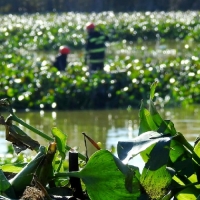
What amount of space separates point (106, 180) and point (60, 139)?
203mm

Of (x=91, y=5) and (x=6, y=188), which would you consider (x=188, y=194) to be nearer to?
(x=6, y=188)

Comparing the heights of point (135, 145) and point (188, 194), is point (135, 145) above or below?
above

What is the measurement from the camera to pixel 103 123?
962cm

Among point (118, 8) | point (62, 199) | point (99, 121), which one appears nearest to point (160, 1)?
point (118, 8)

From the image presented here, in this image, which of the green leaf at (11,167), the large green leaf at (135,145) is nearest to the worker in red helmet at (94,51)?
the green leaf at (11,167)

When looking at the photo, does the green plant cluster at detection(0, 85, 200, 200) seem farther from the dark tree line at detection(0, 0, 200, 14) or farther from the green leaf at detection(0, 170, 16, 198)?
the dark tree line at detection(0, 0, 200, 14)

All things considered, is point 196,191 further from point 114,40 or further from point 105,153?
point 114,40

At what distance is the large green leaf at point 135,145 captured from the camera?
117 centimetres

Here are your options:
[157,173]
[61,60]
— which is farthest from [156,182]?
[61,60]

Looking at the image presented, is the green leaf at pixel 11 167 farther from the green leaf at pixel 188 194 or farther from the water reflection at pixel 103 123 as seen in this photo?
the water reflection at pixel 103 123

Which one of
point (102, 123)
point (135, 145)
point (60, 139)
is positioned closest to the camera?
point (135, 145)

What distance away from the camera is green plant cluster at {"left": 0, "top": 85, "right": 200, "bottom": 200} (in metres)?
1.19

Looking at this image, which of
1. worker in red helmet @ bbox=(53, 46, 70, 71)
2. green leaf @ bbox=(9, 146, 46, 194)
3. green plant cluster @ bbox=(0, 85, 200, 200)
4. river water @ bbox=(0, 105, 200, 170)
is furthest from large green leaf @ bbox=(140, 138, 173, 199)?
worker in red helmet @ bbox=(53, 46, 70, 71)

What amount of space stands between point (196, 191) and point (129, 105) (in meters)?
10.0
